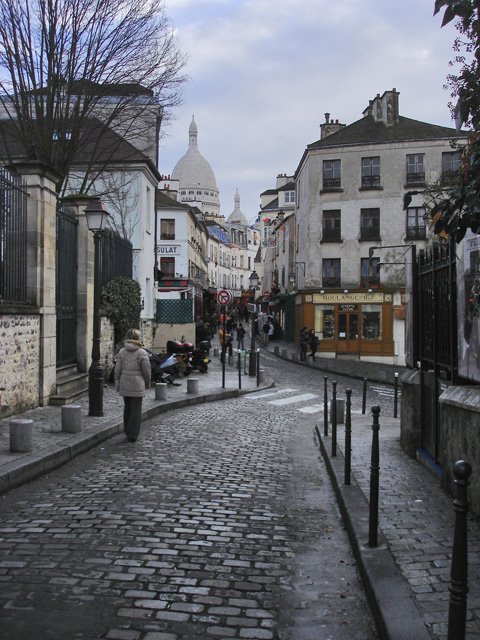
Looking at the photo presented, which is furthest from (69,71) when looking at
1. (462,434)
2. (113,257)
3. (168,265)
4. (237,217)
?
(237,217)

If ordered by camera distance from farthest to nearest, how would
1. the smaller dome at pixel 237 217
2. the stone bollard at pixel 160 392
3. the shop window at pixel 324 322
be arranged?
the smaller dome at pixel 237 217 < the shop window at pixel 324 322 < the stone bollard at pixel 160 392

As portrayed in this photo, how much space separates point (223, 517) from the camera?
530 centimetres

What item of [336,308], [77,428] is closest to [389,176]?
[336,308]

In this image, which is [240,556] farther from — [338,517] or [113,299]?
[113,299]

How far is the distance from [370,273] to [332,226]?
3.32 meters

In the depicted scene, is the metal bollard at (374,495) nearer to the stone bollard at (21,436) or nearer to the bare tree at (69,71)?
the stone bollard at (21,436)

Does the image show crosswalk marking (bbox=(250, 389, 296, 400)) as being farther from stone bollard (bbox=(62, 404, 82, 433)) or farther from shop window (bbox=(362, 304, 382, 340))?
shop window (bbox=(362, 304, 382, 340))

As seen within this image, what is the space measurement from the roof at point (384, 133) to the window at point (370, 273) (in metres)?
6.30

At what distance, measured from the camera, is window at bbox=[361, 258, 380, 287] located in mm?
32688

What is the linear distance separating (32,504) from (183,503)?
4.52 ft

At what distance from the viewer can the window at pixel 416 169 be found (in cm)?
3238

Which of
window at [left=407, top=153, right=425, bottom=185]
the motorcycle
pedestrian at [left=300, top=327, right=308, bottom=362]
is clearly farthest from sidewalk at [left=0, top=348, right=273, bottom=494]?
window at [left=407, top=153, right=425, bottom=185]

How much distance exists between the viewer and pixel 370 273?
108ft

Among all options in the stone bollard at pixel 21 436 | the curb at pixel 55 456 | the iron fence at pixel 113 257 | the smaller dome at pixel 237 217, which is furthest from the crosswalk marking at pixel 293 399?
the smaller dome at pixel 237 217
